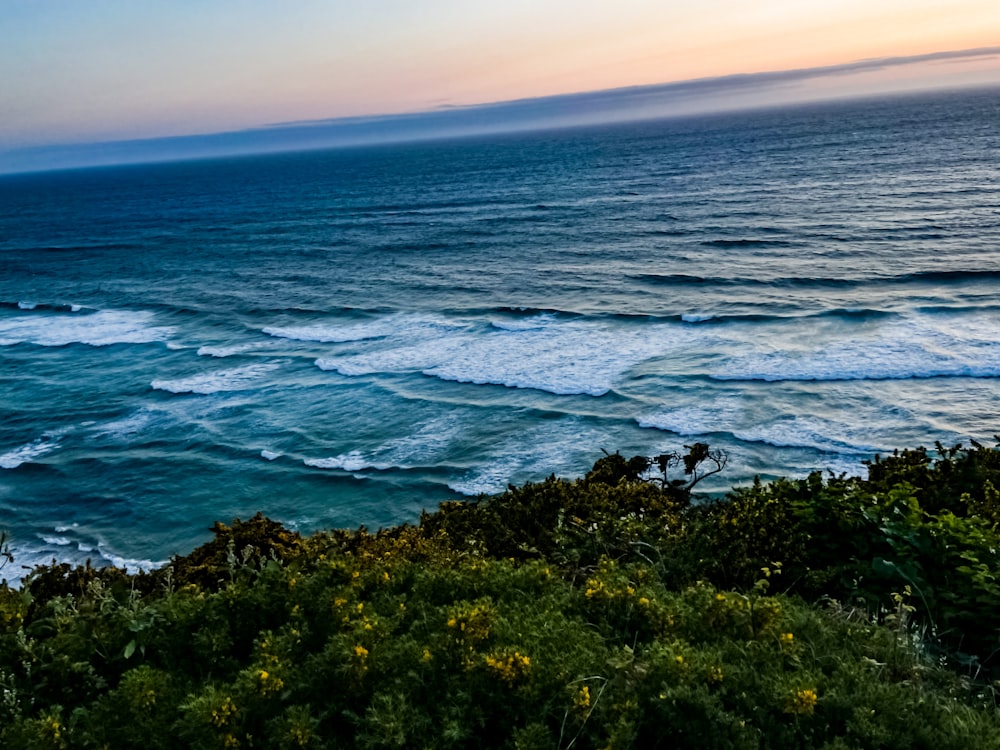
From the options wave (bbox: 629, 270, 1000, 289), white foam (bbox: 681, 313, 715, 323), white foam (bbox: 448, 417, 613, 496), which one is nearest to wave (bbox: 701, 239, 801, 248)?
wave (bbox: 629, 270, 1000, 289)

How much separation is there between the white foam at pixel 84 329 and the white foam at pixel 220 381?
6.80 m

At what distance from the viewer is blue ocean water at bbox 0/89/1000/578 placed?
1811 cm

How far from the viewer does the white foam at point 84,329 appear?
32844mm

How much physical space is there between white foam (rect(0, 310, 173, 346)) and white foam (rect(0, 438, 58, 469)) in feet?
36.2

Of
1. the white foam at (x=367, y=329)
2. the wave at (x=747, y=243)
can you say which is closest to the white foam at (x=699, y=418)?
the white foam at (x=367, y=329)

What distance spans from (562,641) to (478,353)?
75.3ft

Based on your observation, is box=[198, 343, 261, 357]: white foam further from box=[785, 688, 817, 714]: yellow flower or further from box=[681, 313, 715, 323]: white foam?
box=[785, 688, 817, 714]: yellow flower

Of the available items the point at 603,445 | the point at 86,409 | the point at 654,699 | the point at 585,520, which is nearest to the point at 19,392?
the point at 86,409

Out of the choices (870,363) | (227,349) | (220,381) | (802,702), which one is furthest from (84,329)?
(802,702)

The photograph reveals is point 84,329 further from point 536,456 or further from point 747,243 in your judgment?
point 747,243

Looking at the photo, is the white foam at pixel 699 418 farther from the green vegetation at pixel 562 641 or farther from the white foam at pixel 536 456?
the green vegetation at pixel 562 641

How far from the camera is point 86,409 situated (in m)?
24.2

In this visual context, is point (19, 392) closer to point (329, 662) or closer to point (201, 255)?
point (329, 662)

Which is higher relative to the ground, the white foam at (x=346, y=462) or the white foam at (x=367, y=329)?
the white foam at (x=367, y=329)
